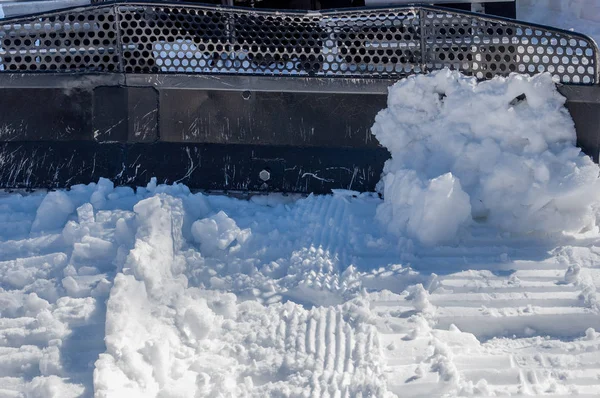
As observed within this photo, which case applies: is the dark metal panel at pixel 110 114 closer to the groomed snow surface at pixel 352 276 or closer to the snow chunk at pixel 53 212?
the groomed snow surface at pixel 352 276

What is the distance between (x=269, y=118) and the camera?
5465 millimetres

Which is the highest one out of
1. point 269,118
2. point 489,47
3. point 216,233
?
point 489,47

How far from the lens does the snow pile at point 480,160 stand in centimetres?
486

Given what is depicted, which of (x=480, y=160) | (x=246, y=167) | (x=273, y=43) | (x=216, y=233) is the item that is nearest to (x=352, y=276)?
(x=216, y=233)

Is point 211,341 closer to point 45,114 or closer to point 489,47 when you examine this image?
point 45,114

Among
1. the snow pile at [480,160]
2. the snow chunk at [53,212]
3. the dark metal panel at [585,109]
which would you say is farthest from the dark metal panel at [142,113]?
the dark metal panel at [585,109]

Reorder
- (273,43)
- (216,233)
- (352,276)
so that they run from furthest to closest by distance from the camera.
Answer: (273,43) < (216,233) < (352,276)

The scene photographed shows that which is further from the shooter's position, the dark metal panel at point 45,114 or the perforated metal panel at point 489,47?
the dark metal panel at point 45,114

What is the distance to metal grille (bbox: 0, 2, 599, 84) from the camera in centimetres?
535

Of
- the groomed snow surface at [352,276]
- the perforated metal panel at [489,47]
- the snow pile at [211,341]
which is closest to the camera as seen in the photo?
the snow pile at [211,341]

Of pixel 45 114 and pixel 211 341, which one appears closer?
pixel 211 341

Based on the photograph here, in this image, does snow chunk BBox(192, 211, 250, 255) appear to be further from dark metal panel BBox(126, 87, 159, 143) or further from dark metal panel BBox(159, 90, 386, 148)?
dark metal panel BBox(126, 87, 159, 143)

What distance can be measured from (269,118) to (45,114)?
4.85 feet

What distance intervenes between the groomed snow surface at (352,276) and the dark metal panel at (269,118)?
7.6 inches
